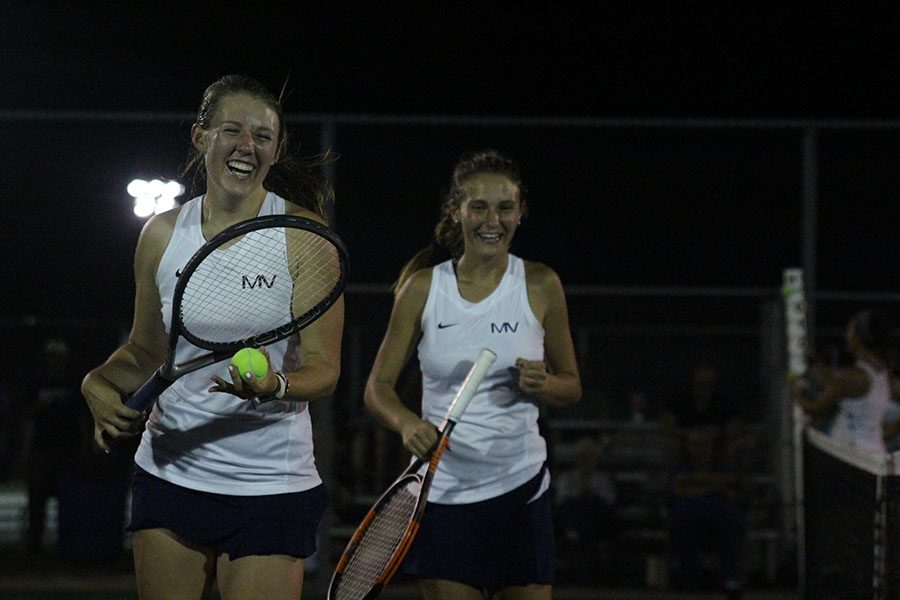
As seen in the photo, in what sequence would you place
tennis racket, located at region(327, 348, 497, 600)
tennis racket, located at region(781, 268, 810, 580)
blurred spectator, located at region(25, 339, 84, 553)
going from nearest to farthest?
1. tennis racket, located at region(327, 348, 497, 600)
2. tennis racket, located at region(781, 268, 810, 580)
3. blurred spectator, located at region(25, 339, 84, 553)

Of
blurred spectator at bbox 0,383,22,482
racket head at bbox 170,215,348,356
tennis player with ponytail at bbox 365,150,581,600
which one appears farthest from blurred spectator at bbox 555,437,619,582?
blurred spectator at bbox 0,383,22,482

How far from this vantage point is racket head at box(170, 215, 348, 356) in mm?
3104

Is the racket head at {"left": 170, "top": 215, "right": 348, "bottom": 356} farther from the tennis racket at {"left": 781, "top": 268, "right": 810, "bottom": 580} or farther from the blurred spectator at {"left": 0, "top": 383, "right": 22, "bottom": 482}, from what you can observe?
the blurred spectator at {"left": 0, "top": 383, "right": 22, "bottom": 482}

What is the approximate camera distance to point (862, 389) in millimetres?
7180

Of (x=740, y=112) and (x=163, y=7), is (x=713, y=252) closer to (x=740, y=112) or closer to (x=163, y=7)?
(x=740, y=112)

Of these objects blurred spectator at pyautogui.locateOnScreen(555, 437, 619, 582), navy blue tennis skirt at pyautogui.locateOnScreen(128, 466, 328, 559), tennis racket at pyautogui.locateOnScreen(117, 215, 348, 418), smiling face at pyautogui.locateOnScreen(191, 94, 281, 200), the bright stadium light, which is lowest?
blurred spectator at pyautogui.locateOnScreen(555, 437, 619, 582)

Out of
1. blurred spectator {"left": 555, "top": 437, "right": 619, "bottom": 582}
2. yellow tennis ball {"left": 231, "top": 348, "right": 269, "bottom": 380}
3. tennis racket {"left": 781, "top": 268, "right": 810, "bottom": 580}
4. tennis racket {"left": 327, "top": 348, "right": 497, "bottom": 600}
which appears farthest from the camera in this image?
blurred spectator {"left": 555, "top": 437, "right": 619, "bottom": 582}

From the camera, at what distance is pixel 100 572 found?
26.4 feet

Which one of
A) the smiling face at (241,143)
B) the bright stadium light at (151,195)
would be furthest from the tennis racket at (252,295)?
the bright stadium light at (151,195)

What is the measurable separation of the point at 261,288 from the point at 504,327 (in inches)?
45.3

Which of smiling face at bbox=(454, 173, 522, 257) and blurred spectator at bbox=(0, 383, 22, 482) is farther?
blurred spectator at bbox=(0, 383, 22, 482)

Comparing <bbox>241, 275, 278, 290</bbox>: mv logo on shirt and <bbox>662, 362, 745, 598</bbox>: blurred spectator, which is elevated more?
<bbox>241, 275, 278, 290</bbox>: mv logo on shirt

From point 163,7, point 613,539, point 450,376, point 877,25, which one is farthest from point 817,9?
point 450,376

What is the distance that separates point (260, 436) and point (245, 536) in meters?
0.24
